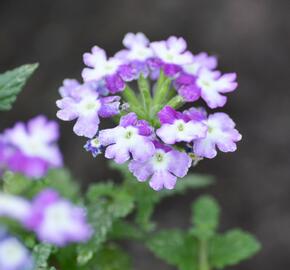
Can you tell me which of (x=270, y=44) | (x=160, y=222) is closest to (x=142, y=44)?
(x=160, y=222)

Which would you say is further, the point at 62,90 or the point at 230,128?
the point at 62,90

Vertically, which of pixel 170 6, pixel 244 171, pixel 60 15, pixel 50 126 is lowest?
pixel 50 126

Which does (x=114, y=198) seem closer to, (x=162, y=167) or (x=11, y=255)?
(x=162, y=167)

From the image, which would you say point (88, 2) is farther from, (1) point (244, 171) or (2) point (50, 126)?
(2) point (50, 126)

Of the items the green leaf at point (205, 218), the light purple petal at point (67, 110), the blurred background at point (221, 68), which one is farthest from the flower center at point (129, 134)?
the blurred background at point (221, 68)

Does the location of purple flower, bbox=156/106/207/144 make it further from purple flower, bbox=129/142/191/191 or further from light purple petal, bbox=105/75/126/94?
light purple petal, bbox=105/75/126/94

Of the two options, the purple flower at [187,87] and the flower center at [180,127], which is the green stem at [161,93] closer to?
the purple flower at [187,87]

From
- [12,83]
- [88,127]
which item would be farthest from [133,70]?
[12,83]
